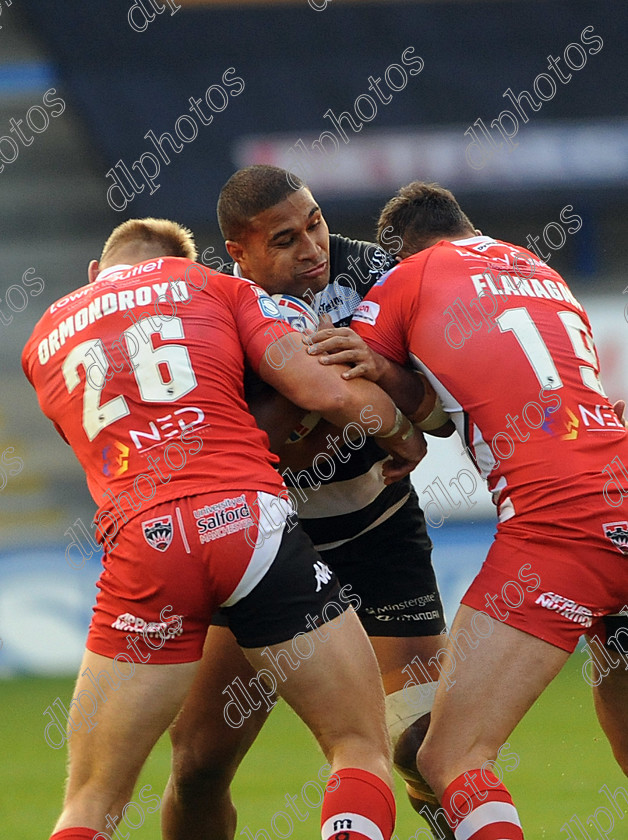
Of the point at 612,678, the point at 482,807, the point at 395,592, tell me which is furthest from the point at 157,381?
the point at 612,678

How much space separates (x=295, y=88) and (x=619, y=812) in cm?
960

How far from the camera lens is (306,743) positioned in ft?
22.9

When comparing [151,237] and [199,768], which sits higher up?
→ [151,237]

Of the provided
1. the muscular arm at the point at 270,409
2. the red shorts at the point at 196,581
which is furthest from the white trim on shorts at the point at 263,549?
the muscular arm at the point at 270,409

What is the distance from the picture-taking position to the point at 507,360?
344 centimetres

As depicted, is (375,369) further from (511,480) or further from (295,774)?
(295,774)

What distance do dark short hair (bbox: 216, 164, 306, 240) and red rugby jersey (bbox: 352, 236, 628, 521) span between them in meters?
0.50

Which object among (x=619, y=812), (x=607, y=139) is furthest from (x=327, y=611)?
(x=607, y=139)

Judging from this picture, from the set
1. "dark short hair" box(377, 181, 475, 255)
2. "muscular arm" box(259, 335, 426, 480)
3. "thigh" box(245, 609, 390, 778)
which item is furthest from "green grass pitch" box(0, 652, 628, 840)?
"dark short hair" box(377, 181, 475, 255)

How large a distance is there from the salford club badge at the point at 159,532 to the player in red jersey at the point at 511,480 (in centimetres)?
89

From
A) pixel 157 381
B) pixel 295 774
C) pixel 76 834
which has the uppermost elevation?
pixel 157 381

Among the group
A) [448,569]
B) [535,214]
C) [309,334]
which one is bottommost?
[448,569]

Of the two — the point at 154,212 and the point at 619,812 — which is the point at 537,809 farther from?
the point at 154,212

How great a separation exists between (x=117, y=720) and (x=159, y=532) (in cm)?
51
